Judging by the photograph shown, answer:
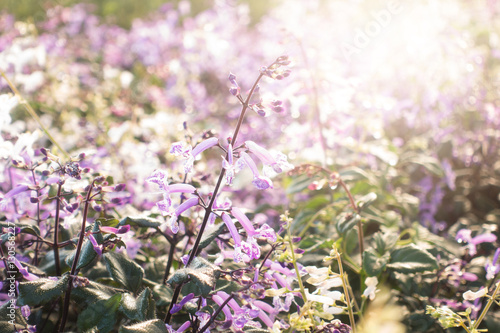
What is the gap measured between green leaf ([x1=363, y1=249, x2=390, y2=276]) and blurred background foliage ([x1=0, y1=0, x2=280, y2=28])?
21.6 ft

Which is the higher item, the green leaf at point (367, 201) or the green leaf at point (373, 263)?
the green leaf at point (367, 201)

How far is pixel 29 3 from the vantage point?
26.7ft

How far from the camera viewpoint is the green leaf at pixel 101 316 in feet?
3.64

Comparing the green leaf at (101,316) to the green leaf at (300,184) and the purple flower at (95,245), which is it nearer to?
the purple flower at (95,245)

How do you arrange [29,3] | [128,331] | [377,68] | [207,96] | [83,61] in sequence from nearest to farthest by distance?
[128,331], [377,68], [207,96], [83,61], [29,3]

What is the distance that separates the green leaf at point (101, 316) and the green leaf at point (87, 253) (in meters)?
0.11

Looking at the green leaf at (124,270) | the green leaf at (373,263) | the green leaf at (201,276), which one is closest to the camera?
the green leaf at (201,276)

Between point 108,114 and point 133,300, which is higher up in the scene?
point 108,114

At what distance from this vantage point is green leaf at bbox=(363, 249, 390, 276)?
56.1 inches

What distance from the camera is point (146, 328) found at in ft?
3.28

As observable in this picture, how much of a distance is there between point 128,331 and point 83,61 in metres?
4.56

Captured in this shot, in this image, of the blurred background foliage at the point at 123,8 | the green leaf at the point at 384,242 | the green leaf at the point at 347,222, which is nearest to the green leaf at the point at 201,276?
the green leaf at the point at 347,222

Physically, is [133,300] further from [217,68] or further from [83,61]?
[83,61]

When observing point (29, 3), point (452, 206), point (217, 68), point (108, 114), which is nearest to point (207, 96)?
point (217, 68)
